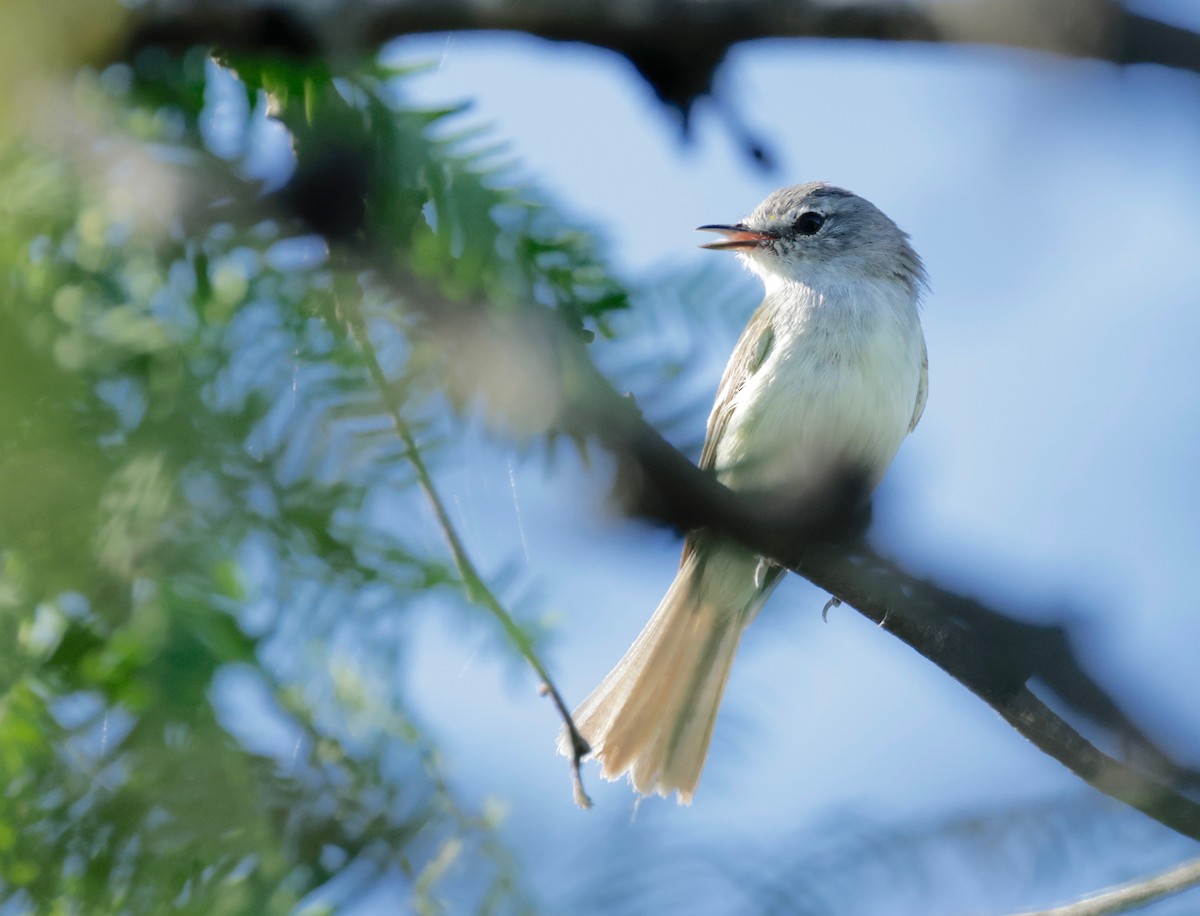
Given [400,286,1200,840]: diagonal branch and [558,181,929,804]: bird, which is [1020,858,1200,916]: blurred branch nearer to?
[400,286,1200,840]: diagonal branch

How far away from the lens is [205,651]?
2.01 feet

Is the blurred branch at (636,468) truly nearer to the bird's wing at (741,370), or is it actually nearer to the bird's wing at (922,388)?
the bird's wing at (741,370)

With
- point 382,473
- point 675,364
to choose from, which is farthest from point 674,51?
point 382,473

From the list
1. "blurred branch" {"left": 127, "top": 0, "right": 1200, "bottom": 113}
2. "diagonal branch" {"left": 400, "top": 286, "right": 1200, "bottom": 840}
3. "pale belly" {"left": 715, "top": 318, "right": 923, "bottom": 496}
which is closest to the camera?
"diagonal branch" {"left": 400, "top": 286, "right": 1200, "bottom": 840}

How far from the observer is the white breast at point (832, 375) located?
12.2 ft

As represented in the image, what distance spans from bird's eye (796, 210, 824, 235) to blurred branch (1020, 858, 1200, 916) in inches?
142

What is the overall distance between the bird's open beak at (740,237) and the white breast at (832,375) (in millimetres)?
379

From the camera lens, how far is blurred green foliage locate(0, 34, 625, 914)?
62cm

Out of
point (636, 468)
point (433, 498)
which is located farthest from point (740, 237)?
point (636, 468)

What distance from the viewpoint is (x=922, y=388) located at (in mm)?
4363

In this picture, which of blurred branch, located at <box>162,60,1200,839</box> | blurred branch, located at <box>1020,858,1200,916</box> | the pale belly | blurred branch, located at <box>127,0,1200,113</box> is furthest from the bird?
blurred branch, located at <box>162,60,1200,839</box>

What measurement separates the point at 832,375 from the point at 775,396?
191 millimetres

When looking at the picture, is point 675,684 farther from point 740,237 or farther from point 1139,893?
point 1139,893

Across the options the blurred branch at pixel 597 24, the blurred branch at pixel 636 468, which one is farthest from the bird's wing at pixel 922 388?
the blurred branch at pixel 636 468
